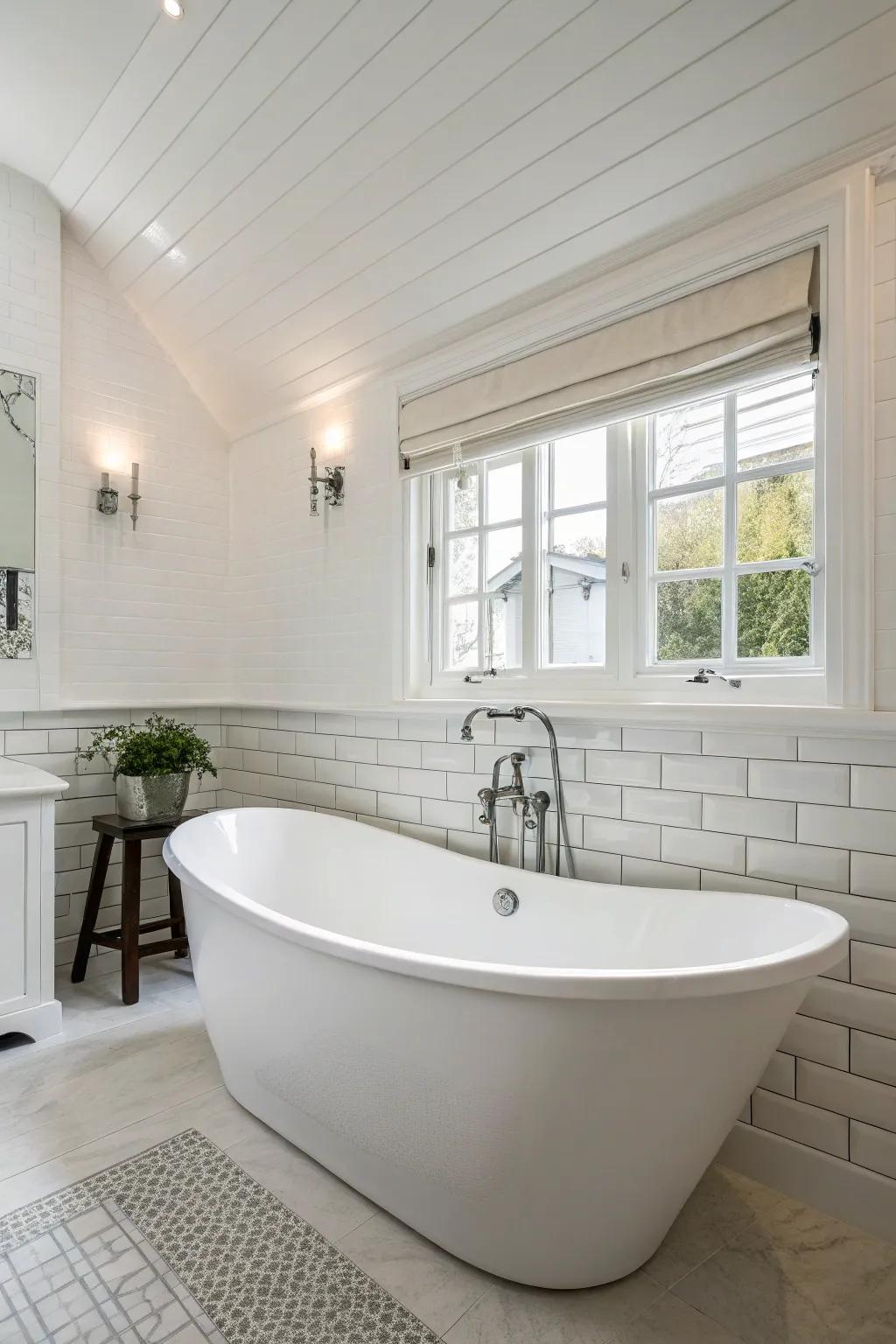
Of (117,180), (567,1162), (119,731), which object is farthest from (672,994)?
(117,180)

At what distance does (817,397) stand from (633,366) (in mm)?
521

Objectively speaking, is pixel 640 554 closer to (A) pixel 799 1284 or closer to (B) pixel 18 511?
(A) pixel 799 1284

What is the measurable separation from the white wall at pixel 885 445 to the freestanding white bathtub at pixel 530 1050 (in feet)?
1.90

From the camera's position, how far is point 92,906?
10.1 ft

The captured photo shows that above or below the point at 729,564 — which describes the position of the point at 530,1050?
below

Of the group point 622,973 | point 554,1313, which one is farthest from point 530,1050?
point 554,1313

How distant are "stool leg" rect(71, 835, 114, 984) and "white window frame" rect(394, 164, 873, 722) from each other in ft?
6.10

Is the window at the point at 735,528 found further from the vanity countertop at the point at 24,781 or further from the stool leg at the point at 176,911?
the stool leg at the point at 176,911

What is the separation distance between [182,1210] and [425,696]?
5.67 ft

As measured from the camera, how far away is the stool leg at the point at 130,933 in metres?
2.85

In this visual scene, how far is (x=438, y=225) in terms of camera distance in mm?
2385

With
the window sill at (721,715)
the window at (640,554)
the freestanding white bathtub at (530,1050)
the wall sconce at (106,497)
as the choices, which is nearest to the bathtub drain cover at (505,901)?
the freestanding white bathtub at (530,1050)

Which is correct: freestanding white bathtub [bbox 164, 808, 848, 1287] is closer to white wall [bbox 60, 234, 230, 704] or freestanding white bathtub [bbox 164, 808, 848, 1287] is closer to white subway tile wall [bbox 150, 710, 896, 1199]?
white subway tile wall [bbox 150, 710, 896, 1199]

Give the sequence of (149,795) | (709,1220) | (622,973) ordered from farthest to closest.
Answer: (149,795) → (709,1220) → (622,973)
